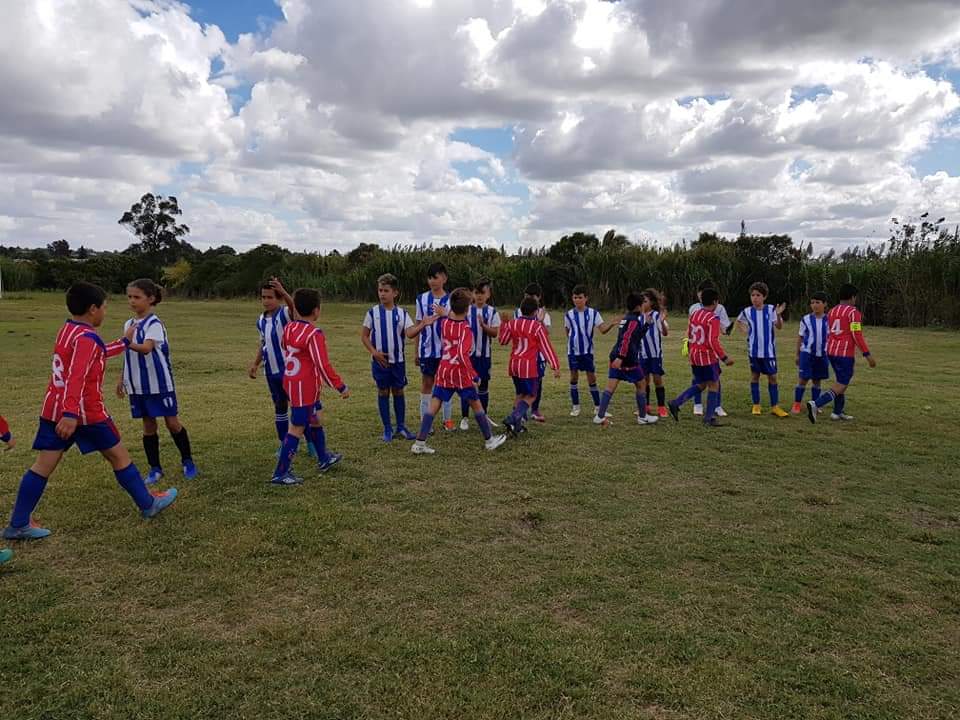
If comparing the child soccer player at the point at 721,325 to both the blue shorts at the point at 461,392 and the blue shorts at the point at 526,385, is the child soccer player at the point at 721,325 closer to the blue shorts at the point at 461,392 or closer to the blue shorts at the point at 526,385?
the blue shorts at the point at 526,385

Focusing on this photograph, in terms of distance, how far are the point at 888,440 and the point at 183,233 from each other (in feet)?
211

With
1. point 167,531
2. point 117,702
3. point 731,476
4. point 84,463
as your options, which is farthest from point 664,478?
point 84,463

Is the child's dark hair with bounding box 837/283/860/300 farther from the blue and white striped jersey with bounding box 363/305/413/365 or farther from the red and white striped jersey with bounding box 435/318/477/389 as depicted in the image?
the blue and white striped jersey with bounding box 363/305/413/365

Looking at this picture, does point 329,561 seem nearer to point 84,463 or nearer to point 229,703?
point 229,703

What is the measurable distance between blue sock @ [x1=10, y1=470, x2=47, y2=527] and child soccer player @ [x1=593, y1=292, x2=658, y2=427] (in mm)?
6004

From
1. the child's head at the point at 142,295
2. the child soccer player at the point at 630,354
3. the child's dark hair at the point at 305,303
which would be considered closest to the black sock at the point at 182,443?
the child's head at the point at 142,295

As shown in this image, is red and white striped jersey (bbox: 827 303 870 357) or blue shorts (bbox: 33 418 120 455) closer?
blue shorts (bbox: 33 418 120 455)

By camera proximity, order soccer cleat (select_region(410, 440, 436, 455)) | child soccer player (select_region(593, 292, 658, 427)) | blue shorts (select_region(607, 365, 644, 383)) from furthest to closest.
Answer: blue shorts (select_region(607, 365, 644, 383)), child soccer player (select_region(593, 292, 658, 427)), soccer cleat (select_region(410, 440, 436, 455))

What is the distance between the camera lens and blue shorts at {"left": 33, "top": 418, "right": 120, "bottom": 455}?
479cm

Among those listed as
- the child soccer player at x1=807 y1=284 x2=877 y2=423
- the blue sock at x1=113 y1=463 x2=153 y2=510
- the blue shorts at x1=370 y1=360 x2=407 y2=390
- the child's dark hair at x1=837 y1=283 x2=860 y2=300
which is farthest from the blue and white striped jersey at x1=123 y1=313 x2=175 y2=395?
the child's dark hair at x1=837 y1=283 x2=860 y2=300

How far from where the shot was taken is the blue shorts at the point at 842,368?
9.16 m

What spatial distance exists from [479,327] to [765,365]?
4007 millimetres

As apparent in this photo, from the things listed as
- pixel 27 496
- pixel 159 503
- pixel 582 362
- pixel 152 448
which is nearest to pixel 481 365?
pixel 582 362

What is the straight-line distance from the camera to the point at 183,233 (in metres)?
63.2
